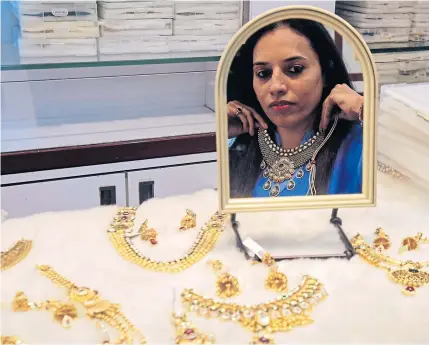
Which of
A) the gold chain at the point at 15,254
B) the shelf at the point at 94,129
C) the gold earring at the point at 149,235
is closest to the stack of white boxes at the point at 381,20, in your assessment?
the shelf at the point at 94,129

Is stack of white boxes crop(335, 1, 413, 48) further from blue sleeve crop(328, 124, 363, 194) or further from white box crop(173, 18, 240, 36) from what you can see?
blue sleeve crop(328, 124, 363, 194)

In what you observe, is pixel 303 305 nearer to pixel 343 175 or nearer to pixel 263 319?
pixel 263 319

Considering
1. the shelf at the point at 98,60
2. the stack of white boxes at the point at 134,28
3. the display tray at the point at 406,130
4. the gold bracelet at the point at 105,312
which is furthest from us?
the stack of white boxes at the point at 134,28

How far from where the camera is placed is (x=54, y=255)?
642 mm

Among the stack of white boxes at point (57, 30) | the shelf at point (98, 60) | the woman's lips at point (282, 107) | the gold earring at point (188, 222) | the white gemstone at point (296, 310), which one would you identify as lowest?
the white gemstone at point (296, 310)

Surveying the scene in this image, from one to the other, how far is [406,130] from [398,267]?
268mm

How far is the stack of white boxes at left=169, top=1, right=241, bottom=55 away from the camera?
1080 mm

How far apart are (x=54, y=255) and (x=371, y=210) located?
43 cm

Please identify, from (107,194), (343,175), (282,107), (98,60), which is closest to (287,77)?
(282,107)

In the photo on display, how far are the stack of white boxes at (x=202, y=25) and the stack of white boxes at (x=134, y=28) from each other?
0.06 feet

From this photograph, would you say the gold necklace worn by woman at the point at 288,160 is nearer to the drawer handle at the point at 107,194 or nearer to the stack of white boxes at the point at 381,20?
the drawer handle at the point at 107,194

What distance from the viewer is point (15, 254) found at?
25.0 inches

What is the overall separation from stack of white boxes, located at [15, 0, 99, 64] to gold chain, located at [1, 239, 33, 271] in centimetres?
42

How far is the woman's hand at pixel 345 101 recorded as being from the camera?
63 centimetres
